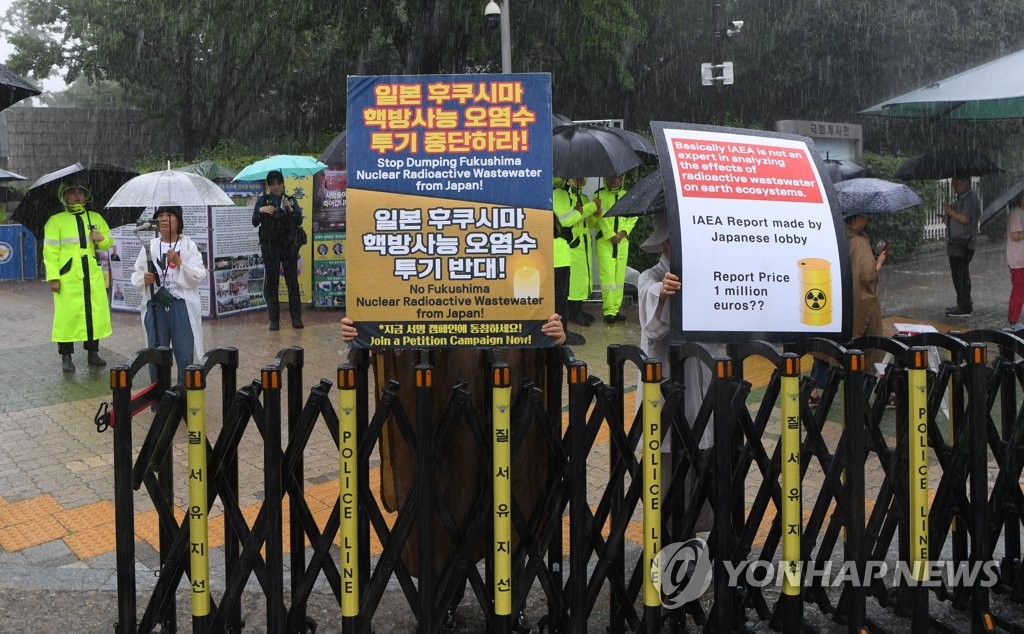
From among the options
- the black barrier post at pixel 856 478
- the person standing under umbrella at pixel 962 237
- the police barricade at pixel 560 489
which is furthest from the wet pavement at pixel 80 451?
the black barrier post at pixel 856 478

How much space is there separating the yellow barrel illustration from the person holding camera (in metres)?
8.49

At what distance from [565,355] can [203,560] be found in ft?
5.10

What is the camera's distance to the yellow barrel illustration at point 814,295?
181 inches

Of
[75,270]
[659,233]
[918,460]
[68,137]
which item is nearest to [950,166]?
[659,233]

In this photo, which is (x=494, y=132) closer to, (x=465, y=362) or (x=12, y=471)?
(x=465, y=362)

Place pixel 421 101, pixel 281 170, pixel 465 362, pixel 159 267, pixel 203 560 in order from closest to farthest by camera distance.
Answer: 1. pixel 203 560
2. pixel 421 101
3. pixel 465 362
4. pixel 159 267
5. pixel 281 170

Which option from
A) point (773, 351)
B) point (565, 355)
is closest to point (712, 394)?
point (773, 351)

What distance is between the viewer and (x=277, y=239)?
12367mm

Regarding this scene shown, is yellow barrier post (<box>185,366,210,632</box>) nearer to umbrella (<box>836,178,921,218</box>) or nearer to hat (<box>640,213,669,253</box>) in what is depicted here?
hat (<box>640,213,669,253</box>)

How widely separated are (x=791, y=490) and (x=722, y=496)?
26 centimetres

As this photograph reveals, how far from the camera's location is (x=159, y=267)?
8.22m

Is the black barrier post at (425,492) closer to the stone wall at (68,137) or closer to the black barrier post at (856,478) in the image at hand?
the black barrier post at (856,478)

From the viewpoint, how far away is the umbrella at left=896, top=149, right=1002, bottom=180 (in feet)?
40.5

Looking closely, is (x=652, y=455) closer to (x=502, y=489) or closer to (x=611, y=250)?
(x=502, y=489)
